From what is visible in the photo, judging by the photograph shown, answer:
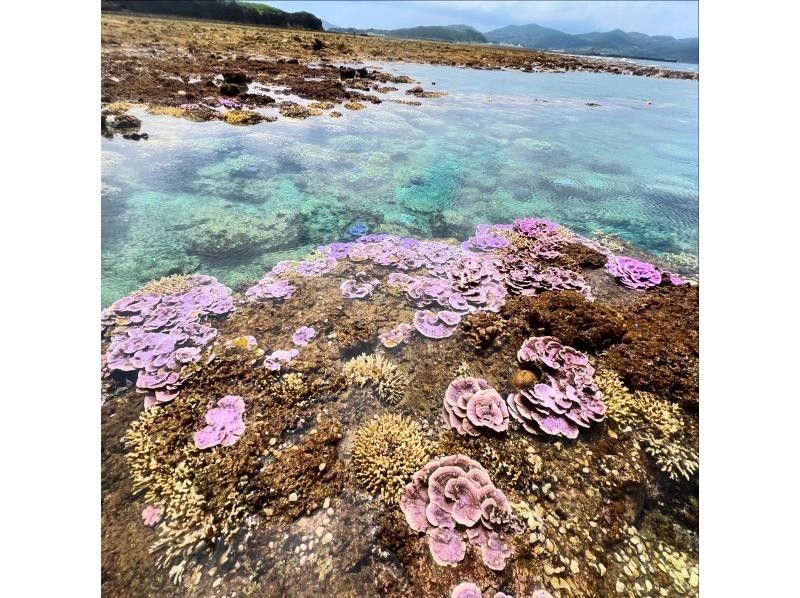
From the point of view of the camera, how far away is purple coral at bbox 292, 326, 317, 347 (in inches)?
265

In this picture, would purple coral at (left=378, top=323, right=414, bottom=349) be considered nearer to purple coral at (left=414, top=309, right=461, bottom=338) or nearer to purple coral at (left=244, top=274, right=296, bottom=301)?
purple coral at (left=414, top=309, right=461, bottom=338)

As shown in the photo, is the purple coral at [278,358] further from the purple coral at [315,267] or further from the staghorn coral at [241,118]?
the staghorn coral at [241,118]

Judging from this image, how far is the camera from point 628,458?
5043 mm

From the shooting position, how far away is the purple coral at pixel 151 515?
14.0 feet

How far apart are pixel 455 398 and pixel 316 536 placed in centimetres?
→ 268

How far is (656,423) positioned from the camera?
5.45 meters

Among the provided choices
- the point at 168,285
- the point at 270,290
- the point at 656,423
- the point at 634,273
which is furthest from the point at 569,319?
the point at 168,285

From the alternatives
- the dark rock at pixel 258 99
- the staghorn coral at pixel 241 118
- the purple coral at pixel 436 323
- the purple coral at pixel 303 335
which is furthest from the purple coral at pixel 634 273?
the dark rock at pixel 258 99

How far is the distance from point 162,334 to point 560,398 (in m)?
6.94

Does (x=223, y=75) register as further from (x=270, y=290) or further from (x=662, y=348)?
(x=662, y=348)

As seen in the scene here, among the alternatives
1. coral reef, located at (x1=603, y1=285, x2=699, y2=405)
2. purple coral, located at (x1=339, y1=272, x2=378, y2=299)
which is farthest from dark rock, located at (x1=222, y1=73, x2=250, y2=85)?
coral reef, located at (x1=603, y1=285, x2=699, y2=405)
